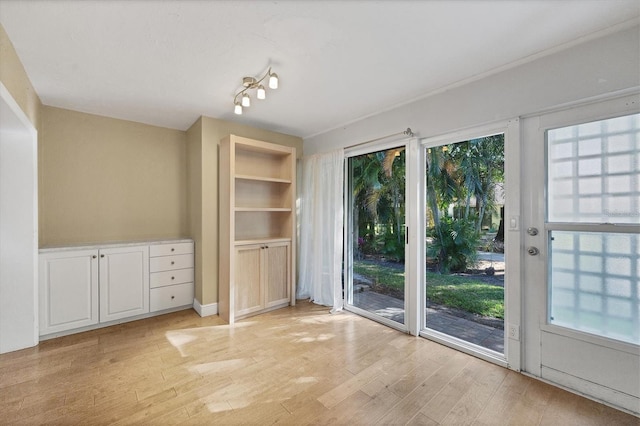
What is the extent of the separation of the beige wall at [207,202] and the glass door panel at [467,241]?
2475 mm

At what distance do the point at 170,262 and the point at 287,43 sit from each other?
9.38ft

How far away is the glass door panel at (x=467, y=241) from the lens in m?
2.34

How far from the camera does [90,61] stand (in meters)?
2.09

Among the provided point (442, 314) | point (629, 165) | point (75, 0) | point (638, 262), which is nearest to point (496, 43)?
point (629, 165)

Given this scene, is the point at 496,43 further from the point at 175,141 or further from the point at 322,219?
the point at 175,141

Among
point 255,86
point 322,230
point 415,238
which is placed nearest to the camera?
point 255,86

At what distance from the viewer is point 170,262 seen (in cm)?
339

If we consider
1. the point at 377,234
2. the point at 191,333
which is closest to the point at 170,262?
the point at 191,333

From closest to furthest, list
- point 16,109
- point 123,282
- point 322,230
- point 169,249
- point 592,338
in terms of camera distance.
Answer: point 592,338 → point 16,109 → point 123,282 → point 169,249 → point 322,230

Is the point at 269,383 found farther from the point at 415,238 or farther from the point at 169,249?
the point at 169,249

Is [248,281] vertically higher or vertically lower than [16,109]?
lower

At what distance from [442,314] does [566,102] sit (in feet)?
6.70

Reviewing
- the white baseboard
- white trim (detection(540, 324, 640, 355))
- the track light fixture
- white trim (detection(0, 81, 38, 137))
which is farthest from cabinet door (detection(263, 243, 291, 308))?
white trim (detection(540, 324, 640, 355))

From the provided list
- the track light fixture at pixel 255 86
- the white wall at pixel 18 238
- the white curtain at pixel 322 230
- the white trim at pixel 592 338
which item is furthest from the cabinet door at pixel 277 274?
the white trim at pixel 592 338
